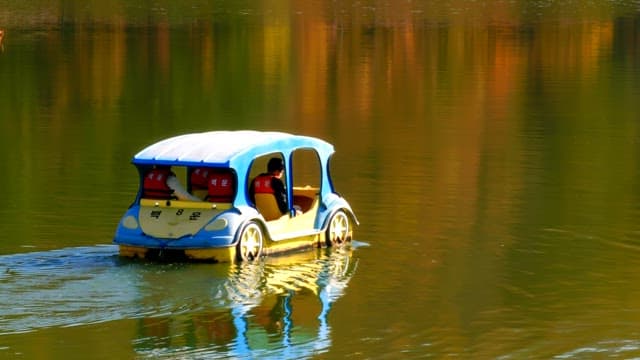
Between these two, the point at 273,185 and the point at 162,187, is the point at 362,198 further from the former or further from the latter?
the point at 162,187

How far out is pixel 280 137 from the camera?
74.1 ft

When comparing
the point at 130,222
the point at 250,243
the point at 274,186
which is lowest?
the point at 250,243

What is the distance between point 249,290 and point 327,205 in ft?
11.2

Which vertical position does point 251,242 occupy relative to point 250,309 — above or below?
above

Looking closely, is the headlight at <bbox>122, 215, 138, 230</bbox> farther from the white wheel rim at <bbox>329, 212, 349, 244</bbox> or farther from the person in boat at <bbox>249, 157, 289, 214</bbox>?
the white wheel rim at <bbox>329, 212, 349, 244</bbox>

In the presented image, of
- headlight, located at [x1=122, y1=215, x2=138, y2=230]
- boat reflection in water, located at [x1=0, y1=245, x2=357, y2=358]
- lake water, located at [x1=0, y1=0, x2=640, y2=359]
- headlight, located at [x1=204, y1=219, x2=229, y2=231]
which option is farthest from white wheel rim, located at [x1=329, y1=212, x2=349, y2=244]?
headlight, located at [x1=122, y1=215, x2=138, y2=230]

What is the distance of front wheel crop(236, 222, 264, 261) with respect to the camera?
70.1 ft

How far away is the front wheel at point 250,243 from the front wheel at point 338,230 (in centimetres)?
157

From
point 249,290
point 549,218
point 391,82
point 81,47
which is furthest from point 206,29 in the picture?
point 249,290

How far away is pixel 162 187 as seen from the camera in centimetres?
2195

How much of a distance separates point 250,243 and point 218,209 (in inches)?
23.1

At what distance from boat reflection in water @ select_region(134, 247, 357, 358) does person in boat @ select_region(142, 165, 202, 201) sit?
3.88 ft

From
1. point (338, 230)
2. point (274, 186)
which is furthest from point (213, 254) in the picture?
point (338, 230)

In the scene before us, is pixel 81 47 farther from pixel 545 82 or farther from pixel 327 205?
pixel 327 205
